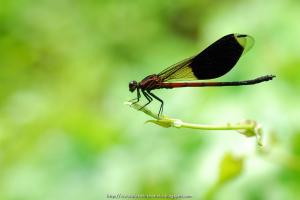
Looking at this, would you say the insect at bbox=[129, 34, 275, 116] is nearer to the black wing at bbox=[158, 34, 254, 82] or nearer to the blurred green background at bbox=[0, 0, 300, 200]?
the black wing at bbox=[158, 34, 254, 82]

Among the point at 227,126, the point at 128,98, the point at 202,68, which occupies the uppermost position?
the point at 128,98

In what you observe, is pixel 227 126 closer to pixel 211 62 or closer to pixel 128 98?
pixel 211 62

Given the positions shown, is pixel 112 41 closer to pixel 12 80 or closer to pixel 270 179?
pixel 12 80

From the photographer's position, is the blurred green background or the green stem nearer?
the green stem

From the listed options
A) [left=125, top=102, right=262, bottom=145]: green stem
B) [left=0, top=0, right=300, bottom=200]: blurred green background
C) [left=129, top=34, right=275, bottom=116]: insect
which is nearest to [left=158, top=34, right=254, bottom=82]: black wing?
[left=129, top=34, right=275, bottom=116]: insect

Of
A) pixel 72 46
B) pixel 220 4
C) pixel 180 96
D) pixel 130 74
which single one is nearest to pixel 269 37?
pixel 180 96

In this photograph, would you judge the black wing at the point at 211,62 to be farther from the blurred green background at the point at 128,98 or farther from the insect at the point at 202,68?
the blurred green background at the point at 128,98

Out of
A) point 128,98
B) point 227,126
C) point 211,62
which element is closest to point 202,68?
point 211,62

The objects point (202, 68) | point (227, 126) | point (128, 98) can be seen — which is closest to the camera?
point (227, 126)
